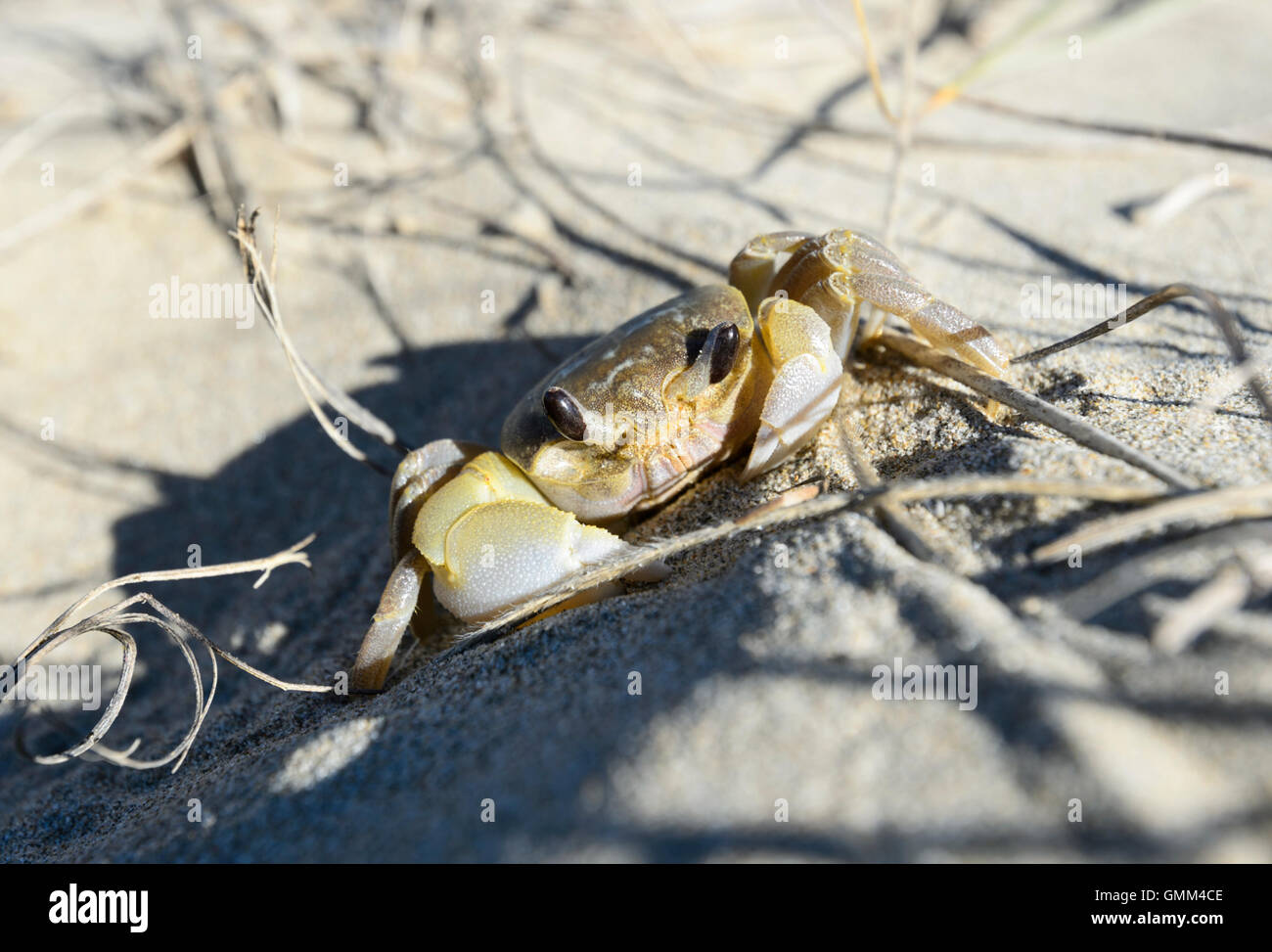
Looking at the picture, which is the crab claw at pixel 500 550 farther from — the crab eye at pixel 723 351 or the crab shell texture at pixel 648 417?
the crab eye at pixel 723 351

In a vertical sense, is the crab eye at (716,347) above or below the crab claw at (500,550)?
above

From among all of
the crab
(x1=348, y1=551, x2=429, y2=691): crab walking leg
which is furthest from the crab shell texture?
(x1=348, y1=551, x2=429, y2=691): crab walking leg

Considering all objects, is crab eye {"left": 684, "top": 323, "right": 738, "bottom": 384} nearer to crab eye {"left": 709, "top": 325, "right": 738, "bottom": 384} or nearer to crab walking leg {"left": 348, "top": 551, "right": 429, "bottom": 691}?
crab eye {"left": 709, "top": 325, "right": 738, "bottom": 384}

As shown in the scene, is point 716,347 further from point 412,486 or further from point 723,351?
point 412,486

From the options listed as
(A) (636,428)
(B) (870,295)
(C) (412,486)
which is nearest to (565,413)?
(A) (636,428)

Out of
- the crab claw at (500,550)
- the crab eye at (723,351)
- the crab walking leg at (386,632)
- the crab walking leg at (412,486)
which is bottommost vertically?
the crab walking leg at (386,632)

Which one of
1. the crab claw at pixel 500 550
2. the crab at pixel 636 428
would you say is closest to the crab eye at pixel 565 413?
the crab at pixel 636 428

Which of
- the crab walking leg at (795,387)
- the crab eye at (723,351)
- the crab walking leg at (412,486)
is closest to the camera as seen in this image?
the crab walking leg at (795,387)
